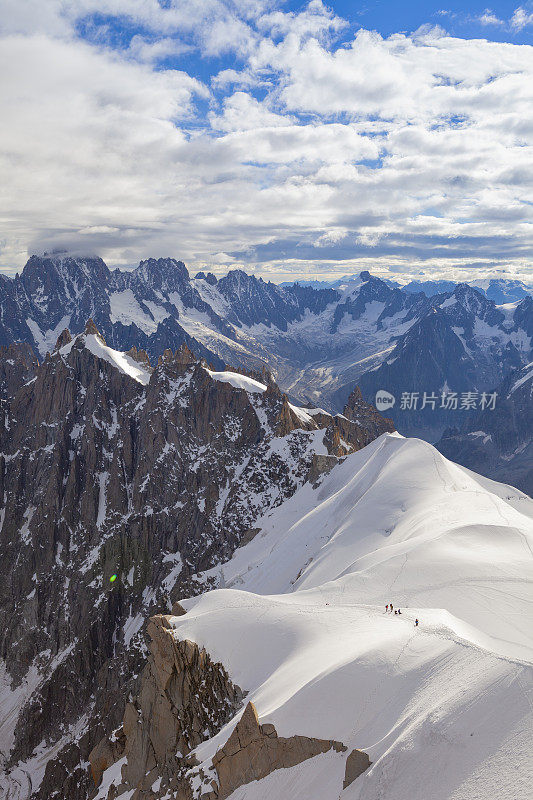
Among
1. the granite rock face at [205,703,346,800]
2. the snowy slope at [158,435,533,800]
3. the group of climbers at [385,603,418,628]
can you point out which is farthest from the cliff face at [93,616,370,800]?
the group of climbers at [385,603,418,628]

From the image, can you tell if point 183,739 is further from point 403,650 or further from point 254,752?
point 403,650

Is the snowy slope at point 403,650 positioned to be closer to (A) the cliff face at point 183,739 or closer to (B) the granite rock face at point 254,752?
(B) the granite rock face at point 254,752

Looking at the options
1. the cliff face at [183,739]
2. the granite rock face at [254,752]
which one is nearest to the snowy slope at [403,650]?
the granite rock face at [254,752]

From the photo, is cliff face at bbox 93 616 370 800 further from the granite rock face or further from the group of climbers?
the group of climbers

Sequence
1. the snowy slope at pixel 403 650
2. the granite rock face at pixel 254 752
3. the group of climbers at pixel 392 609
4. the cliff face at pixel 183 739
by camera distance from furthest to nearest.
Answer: the group of climbers at pixel 392 609 < the cliff face at pixel 183 739 < the granite rock face at pixel 254 752 < the snowy slope at pixel 403 650

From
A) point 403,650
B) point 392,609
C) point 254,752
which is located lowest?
point 254,752

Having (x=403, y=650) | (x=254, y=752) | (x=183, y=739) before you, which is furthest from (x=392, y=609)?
(x=183, y=739)

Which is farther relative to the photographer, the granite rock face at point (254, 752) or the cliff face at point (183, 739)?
the cliff face at point (183, 739)

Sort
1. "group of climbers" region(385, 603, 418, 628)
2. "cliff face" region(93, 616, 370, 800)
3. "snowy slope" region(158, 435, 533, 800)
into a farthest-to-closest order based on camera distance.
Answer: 1. "group of climbers" region(385, 603, 418, 628)
2. "cliff face" region(93, 616, 370, 800)
3. "snowy slope" region(158, 435, 533, 800)

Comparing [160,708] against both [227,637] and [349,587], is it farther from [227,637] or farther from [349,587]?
[349,587]
